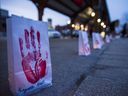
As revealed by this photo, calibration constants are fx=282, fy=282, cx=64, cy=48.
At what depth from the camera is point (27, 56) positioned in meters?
4.18

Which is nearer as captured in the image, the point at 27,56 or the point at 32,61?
the point at 27,56

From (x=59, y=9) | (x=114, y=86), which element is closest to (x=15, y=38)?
(x=114, y=86)

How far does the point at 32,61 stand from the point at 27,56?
18cm

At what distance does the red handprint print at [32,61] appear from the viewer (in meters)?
4.10

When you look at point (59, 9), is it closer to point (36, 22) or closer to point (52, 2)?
point (52, 2)

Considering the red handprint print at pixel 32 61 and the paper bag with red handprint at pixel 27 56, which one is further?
the red handprint print at pixel 32 61

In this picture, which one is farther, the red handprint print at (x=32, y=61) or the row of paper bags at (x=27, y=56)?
the red handprint print at (x=32, y=61)

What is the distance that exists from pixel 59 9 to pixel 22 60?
184 ft

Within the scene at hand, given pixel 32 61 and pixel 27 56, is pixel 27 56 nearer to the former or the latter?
pixel 27 56

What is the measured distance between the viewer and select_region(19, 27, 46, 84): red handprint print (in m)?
4.10

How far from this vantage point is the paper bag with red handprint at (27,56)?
3.83m

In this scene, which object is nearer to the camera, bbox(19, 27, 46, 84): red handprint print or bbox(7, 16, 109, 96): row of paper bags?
bbox(7, 16, 109, 96): row of paper bags

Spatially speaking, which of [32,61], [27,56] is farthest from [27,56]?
[32,61]

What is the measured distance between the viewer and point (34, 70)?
172 inches
